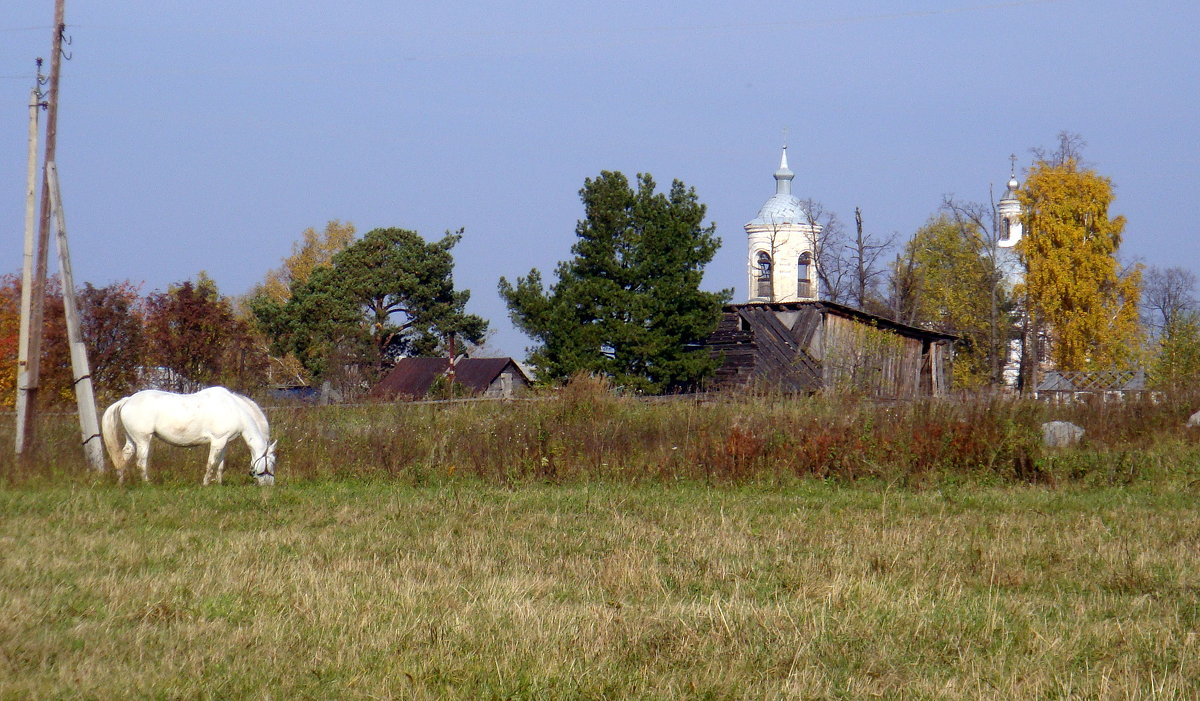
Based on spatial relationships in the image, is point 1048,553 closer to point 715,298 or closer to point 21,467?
point 21,467

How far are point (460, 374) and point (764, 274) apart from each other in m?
16.5

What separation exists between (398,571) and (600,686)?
10.5 ft

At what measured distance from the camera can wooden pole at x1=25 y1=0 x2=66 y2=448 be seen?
17203mm

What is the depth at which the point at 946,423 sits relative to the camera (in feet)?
50.2

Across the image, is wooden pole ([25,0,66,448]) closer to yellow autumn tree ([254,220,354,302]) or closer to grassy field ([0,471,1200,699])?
grassy field ([0,471,1200,699])

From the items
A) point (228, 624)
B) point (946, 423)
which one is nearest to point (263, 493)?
point (228, 624)

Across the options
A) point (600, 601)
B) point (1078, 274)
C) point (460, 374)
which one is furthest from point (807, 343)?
point (600, 601)

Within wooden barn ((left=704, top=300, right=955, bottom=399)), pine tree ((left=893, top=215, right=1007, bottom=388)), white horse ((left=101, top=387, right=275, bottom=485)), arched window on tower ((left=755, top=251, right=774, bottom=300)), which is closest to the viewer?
white horse ((left=101, top=387, right=275, bottom=485))

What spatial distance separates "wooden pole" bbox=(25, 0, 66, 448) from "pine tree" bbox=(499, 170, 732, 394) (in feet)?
68.6

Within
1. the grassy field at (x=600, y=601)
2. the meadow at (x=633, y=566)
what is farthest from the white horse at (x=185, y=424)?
the grassy field at (x=600, y=601)

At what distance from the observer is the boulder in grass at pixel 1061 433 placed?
1691 centimetres

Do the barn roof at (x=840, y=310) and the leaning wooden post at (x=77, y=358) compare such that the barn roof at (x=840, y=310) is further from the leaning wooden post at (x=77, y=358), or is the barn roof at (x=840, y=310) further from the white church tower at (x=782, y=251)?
the leaning wooden post at (x=77, y=358)

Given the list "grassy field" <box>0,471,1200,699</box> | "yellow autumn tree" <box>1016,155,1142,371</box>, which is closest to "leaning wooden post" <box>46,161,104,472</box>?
"grassy field" <box>0,471,1200,699</box>

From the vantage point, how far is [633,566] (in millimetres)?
7996
